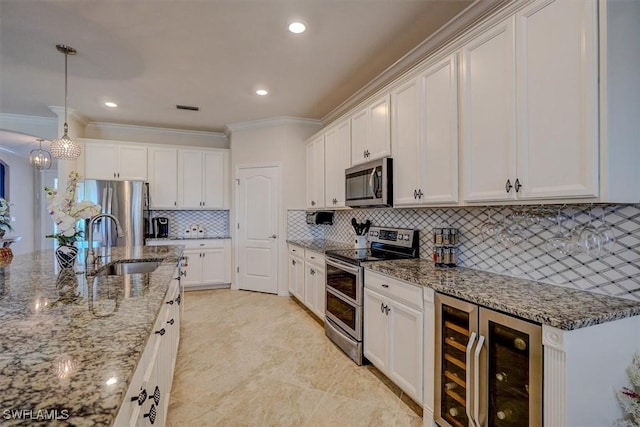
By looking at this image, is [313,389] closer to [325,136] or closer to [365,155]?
[365,155]

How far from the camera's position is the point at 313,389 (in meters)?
2.34

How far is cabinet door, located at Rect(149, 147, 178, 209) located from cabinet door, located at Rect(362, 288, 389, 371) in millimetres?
3956

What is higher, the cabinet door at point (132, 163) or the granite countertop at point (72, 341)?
the cabinet door at point (132, 163)

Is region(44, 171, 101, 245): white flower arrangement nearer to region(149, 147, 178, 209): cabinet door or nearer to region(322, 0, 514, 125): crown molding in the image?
region(322, 0, 514, 125): crown molding

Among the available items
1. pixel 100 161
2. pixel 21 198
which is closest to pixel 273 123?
pixel 100 161

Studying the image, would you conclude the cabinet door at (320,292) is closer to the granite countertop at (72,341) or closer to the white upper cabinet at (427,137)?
the white upper cabinet at (427,137)

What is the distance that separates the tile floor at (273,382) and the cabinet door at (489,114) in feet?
5.01

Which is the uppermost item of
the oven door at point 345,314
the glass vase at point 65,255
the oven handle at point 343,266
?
the glass vase at point 65,255

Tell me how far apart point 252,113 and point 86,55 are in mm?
2065

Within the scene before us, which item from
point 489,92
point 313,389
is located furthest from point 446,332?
point 489,92

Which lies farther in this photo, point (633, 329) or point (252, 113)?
point (252, 113)

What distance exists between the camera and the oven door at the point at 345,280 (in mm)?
2650

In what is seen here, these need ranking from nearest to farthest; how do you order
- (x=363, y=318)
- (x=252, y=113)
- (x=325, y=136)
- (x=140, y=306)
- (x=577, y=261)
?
(x=140, y=306), (x=577, y=261), (x=363, y=318), (x=325, y=136), (x=252, y=113)

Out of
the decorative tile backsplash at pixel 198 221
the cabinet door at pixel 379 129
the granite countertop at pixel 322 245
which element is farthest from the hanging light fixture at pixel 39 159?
the cabinet door at pixel 379 129
